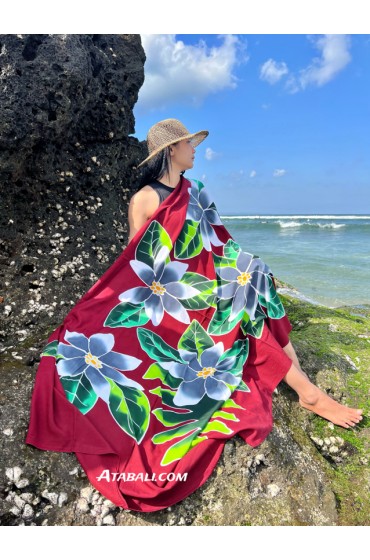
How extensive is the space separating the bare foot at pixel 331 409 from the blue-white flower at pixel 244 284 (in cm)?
67

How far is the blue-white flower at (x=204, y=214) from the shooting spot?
129 inches

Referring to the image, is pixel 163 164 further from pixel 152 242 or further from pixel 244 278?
pixel 244 278

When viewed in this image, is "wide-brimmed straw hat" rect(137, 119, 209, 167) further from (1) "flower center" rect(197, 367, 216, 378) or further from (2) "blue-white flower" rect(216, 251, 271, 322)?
(1) "flower center" rect(197, 367, 216, 378)

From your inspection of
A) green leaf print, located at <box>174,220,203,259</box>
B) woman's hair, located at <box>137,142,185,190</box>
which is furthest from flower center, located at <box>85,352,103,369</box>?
woman's hair, located at <box>137,142,185,190</box>

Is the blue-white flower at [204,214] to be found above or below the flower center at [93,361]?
above

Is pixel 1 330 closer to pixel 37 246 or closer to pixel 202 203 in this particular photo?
pixel 37 246

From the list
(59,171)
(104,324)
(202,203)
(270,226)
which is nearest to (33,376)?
(104,324)

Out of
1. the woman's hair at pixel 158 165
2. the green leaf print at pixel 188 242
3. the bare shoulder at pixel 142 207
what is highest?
the woman's hair at pixel 158 165

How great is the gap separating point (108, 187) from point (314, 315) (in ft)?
8.54

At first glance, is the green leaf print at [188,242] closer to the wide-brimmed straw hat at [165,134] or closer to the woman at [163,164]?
the woman at [163,164]

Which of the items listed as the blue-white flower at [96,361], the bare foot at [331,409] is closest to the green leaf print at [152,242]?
the blue-white flower at [96,361]

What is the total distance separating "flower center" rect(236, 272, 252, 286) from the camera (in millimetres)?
3092

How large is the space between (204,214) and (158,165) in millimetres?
514
